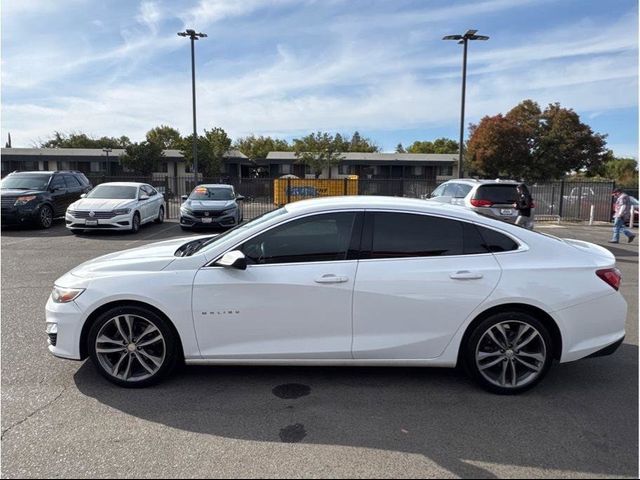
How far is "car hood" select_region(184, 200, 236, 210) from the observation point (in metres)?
14.2

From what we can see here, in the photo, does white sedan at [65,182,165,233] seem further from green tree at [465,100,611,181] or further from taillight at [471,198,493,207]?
green tree at [465,100,611,181]

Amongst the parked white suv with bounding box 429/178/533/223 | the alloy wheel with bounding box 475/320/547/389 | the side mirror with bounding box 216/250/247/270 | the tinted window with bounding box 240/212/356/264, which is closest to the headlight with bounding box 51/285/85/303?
the side mirror with bounding box 216/250/247/270

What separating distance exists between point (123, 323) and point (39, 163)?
56.8 metres

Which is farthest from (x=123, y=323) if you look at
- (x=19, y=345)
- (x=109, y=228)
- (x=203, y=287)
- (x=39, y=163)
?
(x=39, y=163)

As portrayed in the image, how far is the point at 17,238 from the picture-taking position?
1255cm

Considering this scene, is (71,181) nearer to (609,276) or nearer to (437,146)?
(609,276)

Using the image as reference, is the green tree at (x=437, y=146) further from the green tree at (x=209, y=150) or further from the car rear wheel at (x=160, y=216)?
the car rear wheel at (x=160, y=216)

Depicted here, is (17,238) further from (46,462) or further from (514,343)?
(514,343)

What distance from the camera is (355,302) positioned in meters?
3.56

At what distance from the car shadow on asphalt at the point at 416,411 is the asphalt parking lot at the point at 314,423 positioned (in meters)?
0.01

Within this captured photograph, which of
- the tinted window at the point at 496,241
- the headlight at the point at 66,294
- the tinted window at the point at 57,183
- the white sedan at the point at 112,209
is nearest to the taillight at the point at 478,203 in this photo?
the tinted window at the point at 496,241

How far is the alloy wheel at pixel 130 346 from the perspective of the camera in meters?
3.70

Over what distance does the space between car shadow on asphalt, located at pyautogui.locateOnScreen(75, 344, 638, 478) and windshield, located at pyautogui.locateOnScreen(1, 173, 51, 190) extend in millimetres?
12843

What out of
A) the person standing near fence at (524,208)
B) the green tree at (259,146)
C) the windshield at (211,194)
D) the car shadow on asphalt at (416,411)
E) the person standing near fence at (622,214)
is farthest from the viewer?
the green tree at (259,146)
